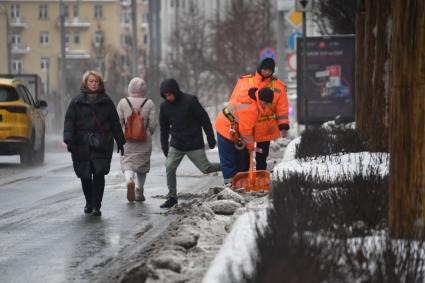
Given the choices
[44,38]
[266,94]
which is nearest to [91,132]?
[266,94]

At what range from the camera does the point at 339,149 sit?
53.7ft

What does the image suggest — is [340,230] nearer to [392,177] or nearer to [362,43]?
[392,177]

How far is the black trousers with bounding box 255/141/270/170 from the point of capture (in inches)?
579

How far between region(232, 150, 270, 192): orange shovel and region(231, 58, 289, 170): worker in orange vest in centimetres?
54

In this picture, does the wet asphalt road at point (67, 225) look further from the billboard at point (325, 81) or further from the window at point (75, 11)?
the window at point (75, 11)

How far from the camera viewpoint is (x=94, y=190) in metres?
13.8

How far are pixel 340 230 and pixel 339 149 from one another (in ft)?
28.2

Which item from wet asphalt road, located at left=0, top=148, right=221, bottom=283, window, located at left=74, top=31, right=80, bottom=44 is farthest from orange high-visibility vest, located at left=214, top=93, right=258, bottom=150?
window, located at left=74, top=31, right=80, bottom=44

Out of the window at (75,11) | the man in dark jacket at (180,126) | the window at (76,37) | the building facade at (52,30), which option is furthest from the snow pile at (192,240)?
the window at (76,37)

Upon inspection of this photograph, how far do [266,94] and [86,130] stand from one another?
1.97 m

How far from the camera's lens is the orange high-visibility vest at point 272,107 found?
559 inches

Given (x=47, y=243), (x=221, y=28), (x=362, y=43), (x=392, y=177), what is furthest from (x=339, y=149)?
(x=221, y=28)

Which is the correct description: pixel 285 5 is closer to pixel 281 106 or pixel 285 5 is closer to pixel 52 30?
pixel 281 106

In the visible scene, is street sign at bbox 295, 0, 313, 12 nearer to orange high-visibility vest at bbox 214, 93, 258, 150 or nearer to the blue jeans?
the blue jeans
